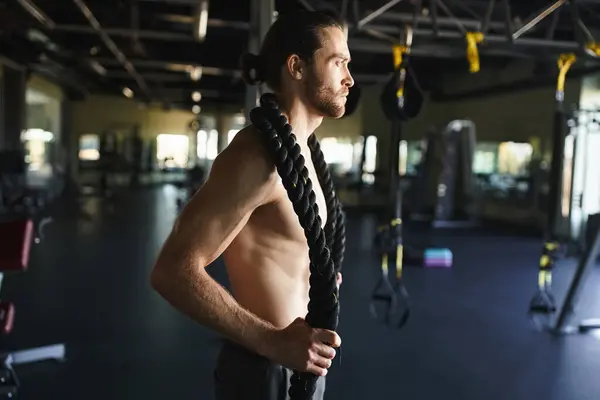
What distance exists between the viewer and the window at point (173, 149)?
45.8 feet

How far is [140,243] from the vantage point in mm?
5859

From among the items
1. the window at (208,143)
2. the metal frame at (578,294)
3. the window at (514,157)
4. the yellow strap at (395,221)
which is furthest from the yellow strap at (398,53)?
the window at (208,143)

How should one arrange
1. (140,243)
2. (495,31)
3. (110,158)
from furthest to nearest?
(110,158), (140,243), (495,31)

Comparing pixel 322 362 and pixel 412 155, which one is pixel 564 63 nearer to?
pixel 322 362

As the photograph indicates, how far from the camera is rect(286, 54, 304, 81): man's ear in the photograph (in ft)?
2.98

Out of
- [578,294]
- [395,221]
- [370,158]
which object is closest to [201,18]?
[395,221]

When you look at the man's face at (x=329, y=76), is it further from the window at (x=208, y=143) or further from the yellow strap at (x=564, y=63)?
the window at (x=208, y=143)

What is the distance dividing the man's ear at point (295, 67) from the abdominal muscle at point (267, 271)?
248 millimetres

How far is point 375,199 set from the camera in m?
9.48

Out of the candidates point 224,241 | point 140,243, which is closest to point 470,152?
point 140,243

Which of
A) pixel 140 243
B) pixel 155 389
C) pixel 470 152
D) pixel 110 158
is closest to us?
pixel 155 389

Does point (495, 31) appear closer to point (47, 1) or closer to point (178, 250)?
point (47, 1)

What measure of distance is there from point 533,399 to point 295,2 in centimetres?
290

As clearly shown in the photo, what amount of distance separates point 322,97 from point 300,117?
0.20 ft
